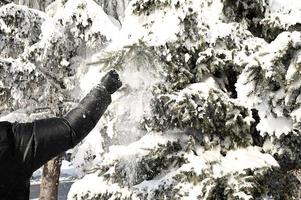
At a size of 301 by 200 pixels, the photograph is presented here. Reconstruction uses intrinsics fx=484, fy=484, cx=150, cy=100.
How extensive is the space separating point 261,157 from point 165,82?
148 cm

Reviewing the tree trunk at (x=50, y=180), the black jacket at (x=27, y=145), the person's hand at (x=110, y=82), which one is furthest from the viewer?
the tree trunk at (x=50, y=180)

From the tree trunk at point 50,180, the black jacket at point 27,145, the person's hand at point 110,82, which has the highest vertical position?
the person's hand at point 110,82

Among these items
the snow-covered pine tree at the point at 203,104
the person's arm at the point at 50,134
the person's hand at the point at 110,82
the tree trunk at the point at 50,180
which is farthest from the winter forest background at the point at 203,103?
the tree trunk at the point at 50,180

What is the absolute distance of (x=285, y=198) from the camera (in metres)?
6.25

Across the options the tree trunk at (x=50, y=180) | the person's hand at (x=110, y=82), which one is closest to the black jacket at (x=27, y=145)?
the person's hand at (x=110, y=82)

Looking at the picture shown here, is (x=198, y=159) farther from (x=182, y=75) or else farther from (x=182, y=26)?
(x=182, y=26)

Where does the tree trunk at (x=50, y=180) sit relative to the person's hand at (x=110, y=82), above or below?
below

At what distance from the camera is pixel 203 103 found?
5691 millimetres

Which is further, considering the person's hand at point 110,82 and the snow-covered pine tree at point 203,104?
the snow-covered pine tree at point 203,104

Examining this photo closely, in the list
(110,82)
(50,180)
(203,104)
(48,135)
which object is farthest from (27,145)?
(50,180)

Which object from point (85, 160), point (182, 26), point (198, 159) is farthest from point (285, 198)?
point (85, 160)

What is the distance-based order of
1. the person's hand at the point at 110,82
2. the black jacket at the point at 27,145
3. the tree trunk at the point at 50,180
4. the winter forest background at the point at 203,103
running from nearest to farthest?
the black jacket at the point at 27,145, the person's hand at the point at 110,82, the winter forest background at the point at 203,103, the tree trunk at the point at 50,180

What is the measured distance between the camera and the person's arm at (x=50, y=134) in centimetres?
190

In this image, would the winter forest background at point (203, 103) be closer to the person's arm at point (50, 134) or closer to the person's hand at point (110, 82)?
the person's hand at point (110, 82)
